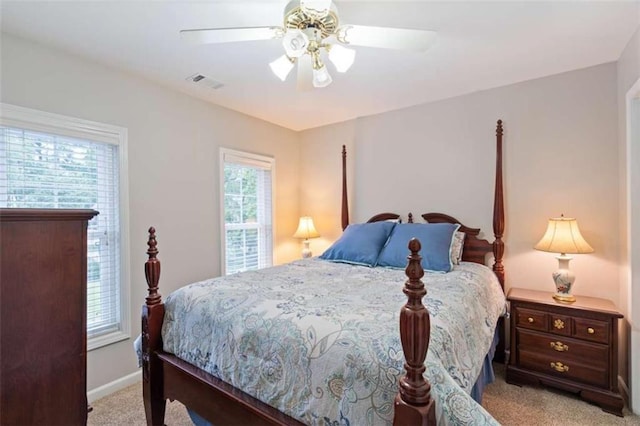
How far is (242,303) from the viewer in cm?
164

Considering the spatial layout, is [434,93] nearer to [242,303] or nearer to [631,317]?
[631,317]

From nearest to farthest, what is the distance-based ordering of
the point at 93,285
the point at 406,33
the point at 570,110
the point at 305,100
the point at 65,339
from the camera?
the point at 65,339 → the point at 406,33 → the point at 93,285 → the point at 570,110 → the point at 305,100

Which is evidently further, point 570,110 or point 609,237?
point 570,110

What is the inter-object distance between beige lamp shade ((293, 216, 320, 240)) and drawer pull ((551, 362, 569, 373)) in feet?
8.33

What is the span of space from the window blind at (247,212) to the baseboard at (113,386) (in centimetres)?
122

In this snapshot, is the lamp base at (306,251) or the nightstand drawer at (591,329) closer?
the nightstand drawer at (591,329)

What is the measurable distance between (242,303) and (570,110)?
295 cm

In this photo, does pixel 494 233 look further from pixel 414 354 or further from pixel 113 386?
pixel 113 386

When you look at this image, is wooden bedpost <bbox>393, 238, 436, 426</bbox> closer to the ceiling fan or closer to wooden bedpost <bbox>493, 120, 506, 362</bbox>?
the ceiling fan

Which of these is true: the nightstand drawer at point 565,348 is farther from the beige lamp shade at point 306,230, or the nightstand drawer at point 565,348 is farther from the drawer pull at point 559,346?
the beige lamp shade at point 306,230

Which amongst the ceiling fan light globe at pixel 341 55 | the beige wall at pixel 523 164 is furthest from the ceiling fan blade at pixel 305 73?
the beige wall at pixel 523 164

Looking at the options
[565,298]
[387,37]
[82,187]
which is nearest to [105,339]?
[82,187]

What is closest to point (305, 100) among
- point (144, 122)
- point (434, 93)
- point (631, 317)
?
point (434, 93)

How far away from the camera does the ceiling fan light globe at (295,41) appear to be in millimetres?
1566
